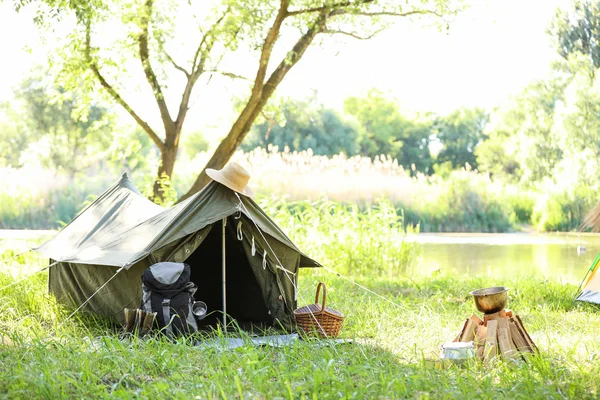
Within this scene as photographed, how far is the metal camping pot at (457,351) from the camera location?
4238mm

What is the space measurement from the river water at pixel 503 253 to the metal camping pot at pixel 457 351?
4.30 meters

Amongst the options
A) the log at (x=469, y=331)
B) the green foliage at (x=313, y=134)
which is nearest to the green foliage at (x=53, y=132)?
the green foliage at (x=313, y=134)

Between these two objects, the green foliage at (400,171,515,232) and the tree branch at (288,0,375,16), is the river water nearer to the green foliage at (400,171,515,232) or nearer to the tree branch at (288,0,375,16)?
the green foliage at (400,171,515,232)

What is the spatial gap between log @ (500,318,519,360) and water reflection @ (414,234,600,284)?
15.3 ft

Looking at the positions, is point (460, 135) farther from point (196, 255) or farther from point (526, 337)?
point (526, 337)

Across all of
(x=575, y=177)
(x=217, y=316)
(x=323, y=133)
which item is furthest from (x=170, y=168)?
(x=323, y=133)

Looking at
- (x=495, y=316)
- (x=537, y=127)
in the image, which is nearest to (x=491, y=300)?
(x=495, y=316)

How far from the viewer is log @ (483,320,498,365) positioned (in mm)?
4277

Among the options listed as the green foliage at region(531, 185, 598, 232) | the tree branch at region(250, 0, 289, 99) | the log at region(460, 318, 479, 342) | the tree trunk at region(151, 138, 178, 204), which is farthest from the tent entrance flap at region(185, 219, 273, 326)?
the green foliage at region(531, 185, 598, 232)

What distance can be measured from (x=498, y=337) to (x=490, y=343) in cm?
6

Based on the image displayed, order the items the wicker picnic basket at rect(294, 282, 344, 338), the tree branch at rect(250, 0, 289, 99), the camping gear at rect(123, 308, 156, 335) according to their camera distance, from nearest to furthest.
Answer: the camping gear at rect(123, 308, 156, 335), the wicker picnic basket at rect(294, 282, 344, 338), the tree branch at rect(250, 0, 289, 99)

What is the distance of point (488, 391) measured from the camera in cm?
358

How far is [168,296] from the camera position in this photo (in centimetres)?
489

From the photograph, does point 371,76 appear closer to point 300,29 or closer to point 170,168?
point 300,29
